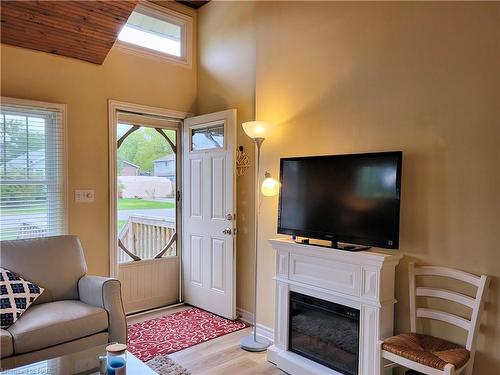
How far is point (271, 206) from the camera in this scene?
334 cm

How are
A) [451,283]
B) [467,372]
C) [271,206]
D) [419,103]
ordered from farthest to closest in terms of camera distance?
[271,206]
[419,103]
[451,283]
[467,372]

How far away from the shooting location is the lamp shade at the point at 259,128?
124 inches

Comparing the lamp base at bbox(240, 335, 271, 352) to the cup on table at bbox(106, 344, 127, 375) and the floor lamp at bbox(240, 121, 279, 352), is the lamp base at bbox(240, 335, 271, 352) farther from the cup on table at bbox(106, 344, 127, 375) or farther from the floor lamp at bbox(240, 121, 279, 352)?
the cup on table at bbox(106, 344, 127, 375)

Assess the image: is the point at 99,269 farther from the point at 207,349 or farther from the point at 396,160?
the point at 396,160

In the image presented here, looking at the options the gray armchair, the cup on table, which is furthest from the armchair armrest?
the cup on table

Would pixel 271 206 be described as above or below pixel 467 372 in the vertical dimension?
above

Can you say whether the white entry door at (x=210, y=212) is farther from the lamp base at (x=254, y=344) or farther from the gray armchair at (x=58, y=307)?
the gray armchair at (x=58, y=307)

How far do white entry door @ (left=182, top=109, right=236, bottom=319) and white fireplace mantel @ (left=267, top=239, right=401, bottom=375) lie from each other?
3.06ft

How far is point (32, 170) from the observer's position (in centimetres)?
325

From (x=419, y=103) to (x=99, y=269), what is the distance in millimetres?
3143

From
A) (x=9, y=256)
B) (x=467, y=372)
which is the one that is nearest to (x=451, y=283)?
(x=467, y=372)

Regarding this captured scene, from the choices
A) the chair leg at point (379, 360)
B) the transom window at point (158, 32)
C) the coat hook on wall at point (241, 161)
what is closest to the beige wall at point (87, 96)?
the transom window at point (158, 32)

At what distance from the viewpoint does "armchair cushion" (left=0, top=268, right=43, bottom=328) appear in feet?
7.84

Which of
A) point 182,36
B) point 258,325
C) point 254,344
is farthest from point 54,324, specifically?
point 182,36
